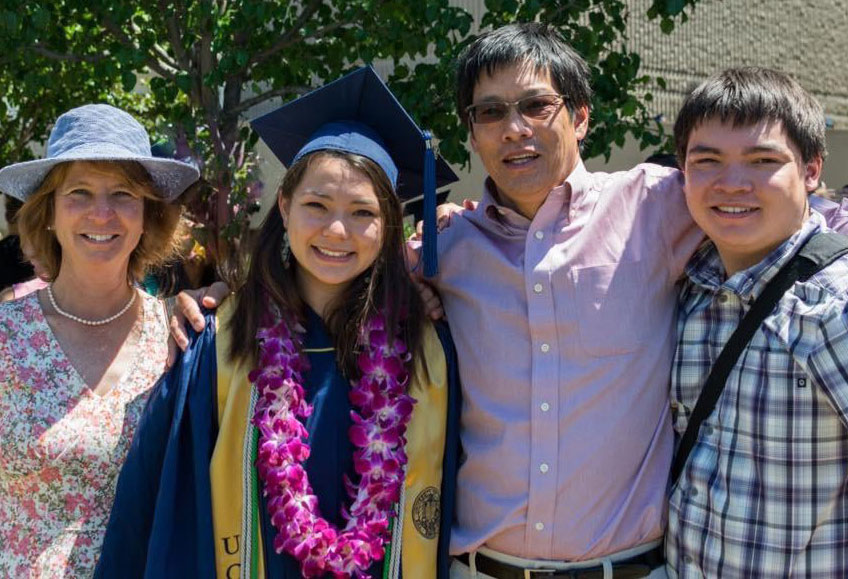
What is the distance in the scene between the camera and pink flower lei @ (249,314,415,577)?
2.30 metres

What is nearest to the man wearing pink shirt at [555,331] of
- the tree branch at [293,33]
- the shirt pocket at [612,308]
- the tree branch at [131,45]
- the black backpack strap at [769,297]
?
the shirt pocket at [612,308]

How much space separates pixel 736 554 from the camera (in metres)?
2.17

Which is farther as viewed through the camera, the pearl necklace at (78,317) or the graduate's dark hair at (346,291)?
the pearl necklace at (78,317)

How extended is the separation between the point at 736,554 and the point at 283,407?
1.15 metres

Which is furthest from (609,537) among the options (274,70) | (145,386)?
(274,70)

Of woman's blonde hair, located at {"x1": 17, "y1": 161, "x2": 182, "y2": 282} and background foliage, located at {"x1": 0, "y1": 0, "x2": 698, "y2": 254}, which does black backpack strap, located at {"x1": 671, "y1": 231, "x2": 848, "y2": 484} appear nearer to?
woman's blonde hair, located at {"x1": 17, "y1": 161, "x2": 182, "y2": 282}

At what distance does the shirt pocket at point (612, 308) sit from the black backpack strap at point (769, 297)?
0.25 metres

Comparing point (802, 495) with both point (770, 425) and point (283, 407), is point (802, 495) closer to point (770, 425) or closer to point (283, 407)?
point (770, 425)

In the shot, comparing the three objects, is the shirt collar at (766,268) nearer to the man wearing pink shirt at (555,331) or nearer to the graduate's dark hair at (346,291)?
the man wearing pink shirt at (555,331)

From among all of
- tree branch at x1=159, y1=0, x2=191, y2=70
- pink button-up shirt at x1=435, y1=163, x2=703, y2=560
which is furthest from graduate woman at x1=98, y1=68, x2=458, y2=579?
tree branch at x1=159, y1=0, x2=191, y2=70

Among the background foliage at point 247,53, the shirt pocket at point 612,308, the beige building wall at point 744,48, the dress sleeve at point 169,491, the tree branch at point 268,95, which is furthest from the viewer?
the beige building wall at point 744,48

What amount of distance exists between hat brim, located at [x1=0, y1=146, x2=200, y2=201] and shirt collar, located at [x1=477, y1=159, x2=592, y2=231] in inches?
34.6

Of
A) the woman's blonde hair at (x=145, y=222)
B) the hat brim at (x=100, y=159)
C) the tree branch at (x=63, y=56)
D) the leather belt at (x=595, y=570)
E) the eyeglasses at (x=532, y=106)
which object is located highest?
the tree branch at (x=63, y=56)

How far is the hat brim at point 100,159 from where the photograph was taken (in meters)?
2.53
